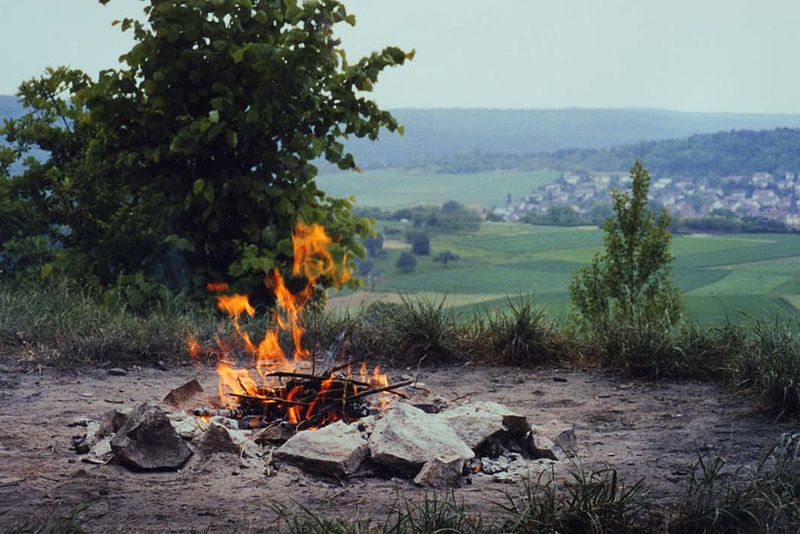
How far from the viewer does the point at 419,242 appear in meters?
26.1

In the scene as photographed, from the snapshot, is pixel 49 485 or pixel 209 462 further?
pixel 209 462

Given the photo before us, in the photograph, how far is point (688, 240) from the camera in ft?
90.0

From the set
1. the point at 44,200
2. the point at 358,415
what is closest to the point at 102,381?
the point at 358,415

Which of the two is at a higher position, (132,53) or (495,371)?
(132,53)

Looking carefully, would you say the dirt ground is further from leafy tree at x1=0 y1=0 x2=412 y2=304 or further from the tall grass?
leafy tree at x1=0 y1=0 x2=412 y2=304

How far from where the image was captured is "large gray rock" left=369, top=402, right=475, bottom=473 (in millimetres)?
4188

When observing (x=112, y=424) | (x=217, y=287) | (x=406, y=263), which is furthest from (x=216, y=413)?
(x=406, y=263)

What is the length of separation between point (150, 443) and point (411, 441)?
1.25 meters

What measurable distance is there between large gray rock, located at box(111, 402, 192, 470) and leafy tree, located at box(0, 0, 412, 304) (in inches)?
155

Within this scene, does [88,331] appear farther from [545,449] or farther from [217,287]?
[545,449]

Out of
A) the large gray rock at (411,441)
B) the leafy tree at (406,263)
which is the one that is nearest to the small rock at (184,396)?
the large gray rock at (411,441)

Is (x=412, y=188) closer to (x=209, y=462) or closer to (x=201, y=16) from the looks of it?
(x=201, y=16)

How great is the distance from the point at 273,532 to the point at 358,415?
1.73 meters

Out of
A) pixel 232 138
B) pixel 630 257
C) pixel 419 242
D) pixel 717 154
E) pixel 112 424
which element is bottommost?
pixel 419 242
